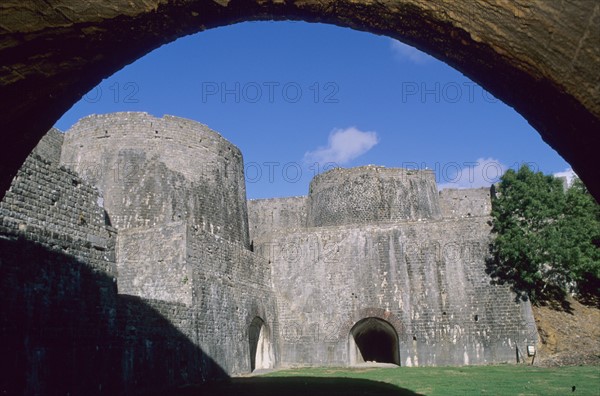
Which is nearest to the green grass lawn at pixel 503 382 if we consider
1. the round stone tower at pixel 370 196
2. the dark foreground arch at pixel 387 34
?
the dark foreground arch at pixel 387 34

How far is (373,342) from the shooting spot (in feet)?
82.6

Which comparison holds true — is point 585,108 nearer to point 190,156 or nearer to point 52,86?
point 52,86

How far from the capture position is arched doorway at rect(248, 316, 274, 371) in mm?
19594

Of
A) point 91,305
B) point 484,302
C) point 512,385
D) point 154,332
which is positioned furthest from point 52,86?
point 484,302

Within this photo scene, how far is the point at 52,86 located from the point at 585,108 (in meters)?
2.55

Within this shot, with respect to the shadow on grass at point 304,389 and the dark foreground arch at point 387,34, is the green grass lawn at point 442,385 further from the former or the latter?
the dark foreground arch at point 387,34

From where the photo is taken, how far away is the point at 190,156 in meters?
20.4

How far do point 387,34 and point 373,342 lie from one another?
79.7 ft

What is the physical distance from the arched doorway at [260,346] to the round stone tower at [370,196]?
10.2 meters

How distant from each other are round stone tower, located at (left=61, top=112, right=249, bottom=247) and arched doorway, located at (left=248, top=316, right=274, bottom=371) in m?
4.17

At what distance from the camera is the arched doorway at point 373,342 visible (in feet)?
67.6

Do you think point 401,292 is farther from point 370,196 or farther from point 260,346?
point 370,196

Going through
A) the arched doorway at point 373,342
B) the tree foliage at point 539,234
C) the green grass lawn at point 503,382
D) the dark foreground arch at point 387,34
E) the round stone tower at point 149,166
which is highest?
the round stone tower at point 149,166

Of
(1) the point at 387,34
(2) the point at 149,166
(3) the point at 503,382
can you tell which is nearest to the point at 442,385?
(3) the point at 503,382
